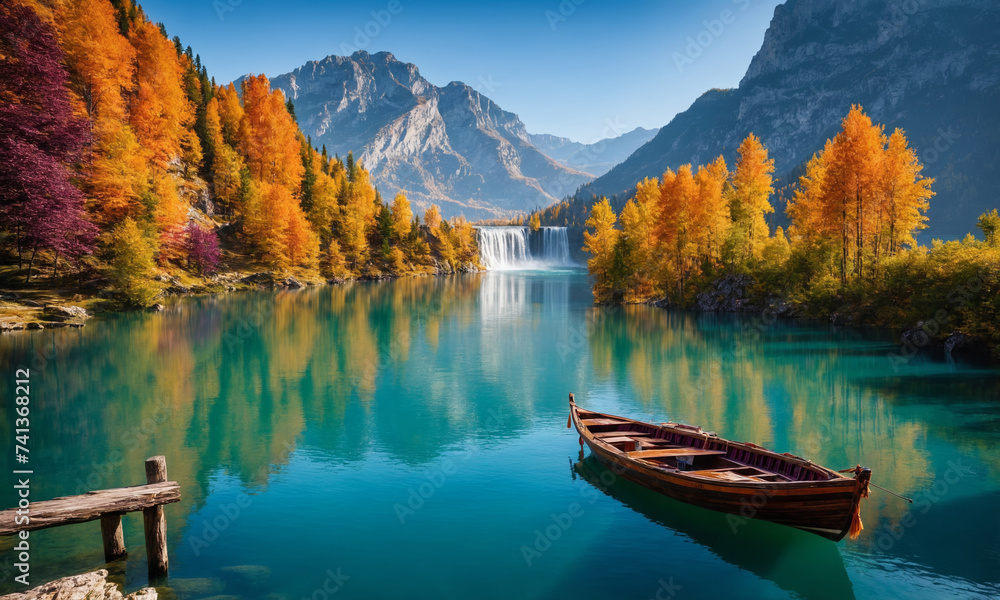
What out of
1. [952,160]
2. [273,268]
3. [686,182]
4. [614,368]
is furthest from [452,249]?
[952,160]

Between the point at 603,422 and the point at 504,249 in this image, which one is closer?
the point at 603,422

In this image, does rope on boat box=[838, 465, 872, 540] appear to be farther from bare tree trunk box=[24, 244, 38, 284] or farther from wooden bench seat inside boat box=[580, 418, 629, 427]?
bare tree trunk box=[24, 244, 38, 284]

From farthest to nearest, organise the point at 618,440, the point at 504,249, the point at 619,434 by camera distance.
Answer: the point at 504,249
the point at 619,434
the point at 618,440

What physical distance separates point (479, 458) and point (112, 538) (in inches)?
415

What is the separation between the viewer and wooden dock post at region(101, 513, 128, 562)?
11.1 m

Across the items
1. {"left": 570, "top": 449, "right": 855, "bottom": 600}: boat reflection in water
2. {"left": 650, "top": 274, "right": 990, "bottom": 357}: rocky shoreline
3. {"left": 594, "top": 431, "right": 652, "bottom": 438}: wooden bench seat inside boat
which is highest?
{"left": 650, "top": 274, "right": 990, "bottom": 357}: rocky shoreline

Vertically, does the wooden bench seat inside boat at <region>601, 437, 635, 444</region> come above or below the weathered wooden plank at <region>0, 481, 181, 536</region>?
below

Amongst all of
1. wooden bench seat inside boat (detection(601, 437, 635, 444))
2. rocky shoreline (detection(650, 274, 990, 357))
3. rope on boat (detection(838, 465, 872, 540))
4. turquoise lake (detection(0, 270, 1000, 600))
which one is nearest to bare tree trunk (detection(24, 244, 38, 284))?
turquoise lake (detection(0, 270, 1000, 600))

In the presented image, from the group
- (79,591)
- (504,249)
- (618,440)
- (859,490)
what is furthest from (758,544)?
(504,249)

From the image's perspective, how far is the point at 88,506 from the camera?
9.76m

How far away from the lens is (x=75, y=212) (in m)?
45.4

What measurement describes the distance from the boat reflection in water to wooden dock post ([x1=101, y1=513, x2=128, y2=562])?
1223cm

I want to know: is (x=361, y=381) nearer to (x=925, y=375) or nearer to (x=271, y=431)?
(x=271, y=431)

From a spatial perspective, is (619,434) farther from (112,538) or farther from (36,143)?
(36,143)
